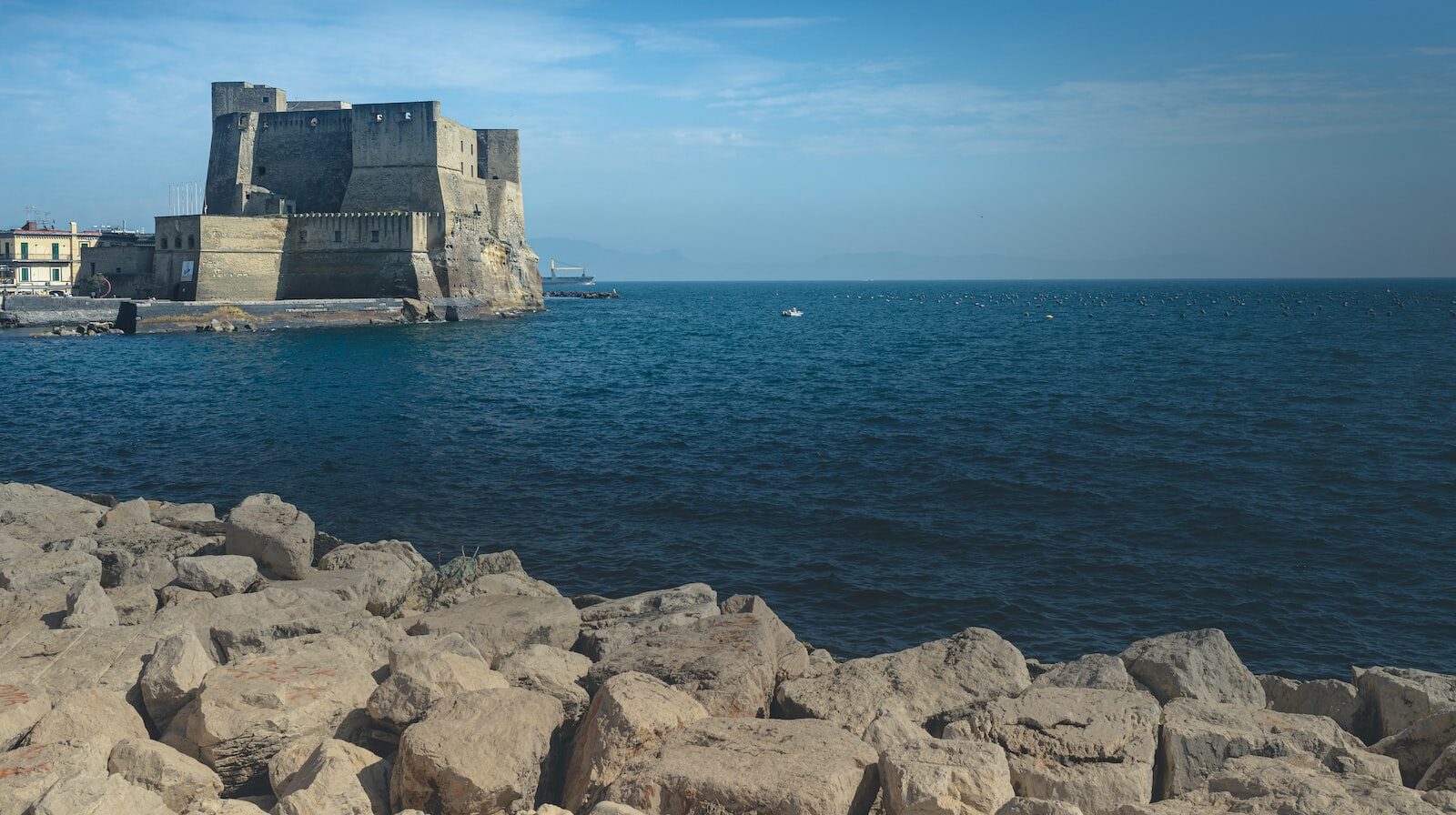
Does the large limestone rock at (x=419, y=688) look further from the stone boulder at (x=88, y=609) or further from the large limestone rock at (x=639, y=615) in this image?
the stone boulder at (x=88, y=609)

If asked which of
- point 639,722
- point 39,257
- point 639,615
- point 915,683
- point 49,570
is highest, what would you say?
point 39,257

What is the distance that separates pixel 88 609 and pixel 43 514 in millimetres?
5060

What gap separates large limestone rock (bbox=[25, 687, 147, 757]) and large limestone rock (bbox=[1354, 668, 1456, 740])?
21.3ft

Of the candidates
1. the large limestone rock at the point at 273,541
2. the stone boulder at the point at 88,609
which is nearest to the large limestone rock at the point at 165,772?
the stone boulder at the point at 88,609

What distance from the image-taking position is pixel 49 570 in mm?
8125

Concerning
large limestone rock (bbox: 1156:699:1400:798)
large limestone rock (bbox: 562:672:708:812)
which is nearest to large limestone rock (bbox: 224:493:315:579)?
large limestone rock (bbox: 562:672:708:812)

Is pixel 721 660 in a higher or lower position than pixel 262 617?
higher

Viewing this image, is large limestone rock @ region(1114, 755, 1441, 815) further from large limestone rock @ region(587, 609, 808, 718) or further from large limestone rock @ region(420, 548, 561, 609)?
large limestone rock @ region(420, 548, 561, 609)

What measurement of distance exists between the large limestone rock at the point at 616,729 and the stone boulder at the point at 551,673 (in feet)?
1.47

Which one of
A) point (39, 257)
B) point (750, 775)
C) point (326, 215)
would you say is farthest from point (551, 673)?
point (39, 257)

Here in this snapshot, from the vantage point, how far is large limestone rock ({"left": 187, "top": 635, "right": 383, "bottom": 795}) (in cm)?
488

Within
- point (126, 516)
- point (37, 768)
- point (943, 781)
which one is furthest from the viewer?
point (126, 516)

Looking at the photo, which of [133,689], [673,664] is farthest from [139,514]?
[673,664]

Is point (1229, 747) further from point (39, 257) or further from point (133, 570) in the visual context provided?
point (39, 257)
